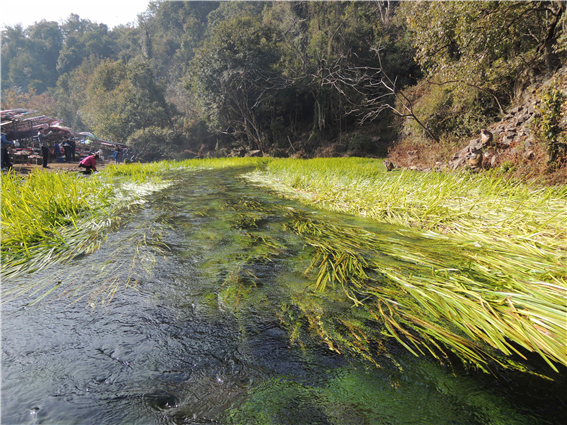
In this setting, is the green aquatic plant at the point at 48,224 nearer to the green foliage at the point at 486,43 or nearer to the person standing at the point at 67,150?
the green foliage at the point at 486,43

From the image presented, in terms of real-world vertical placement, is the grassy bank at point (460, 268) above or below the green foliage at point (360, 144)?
above

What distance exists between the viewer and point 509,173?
559 cm

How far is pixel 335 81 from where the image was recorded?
1852 cm

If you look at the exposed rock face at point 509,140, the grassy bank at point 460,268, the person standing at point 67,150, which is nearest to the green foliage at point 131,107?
the person standing at point 67,150

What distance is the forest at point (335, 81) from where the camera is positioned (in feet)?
24.4

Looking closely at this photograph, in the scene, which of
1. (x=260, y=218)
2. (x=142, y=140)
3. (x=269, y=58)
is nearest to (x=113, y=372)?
(x=260, y=218)

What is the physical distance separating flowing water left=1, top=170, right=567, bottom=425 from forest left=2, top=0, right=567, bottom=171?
6.15 m

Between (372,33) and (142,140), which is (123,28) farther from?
(372,33)

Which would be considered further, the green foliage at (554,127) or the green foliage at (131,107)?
the green foliage at (131,107)

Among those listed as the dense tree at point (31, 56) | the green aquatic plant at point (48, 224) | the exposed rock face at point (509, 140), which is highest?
the dense tree at point (31, 56)

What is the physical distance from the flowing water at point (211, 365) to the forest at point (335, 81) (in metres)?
6.15

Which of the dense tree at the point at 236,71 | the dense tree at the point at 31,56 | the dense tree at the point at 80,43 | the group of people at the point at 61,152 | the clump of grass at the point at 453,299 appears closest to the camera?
the clump of grass at the point at 453,299

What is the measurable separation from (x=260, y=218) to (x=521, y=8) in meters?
8.14

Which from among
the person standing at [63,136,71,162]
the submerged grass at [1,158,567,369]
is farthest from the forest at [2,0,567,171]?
the person standing at [63,136,71,162]
